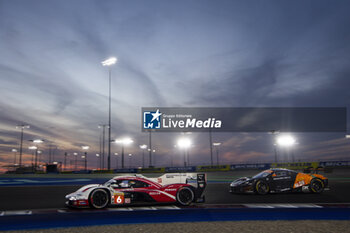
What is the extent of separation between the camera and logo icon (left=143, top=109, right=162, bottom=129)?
2706 cm

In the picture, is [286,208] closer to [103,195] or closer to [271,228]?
[271,228]

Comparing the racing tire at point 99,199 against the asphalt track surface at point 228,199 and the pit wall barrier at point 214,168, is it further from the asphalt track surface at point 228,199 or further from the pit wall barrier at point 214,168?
the pit wall barrier at point 214,168

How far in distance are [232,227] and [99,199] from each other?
4.37 m

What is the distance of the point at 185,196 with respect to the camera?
31.6 ft

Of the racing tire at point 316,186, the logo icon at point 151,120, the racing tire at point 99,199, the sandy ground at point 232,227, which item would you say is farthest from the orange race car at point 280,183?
the logo icon at point 151,120

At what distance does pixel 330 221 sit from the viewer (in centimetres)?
700

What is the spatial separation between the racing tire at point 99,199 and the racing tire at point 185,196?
235 cm

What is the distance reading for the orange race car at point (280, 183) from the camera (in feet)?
40.6

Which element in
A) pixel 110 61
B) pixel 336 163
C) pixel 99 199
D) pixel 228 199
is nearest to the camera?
pixel 99 199

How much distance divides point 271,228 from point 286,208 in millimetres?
2764

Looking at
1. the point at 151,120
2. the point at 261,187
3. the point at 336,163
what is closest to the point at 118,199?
the point at 261,187

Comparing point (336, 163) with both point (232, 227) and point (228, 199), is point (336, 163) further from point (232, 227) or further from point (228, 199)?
point (232, 227)

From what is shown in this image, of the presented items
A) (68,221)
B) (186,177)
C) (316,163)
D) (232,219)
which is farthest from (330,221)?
(316,163)

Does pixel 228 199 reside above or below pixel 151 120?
below
